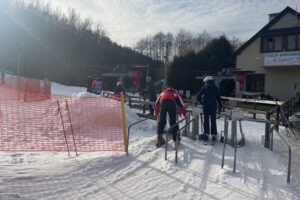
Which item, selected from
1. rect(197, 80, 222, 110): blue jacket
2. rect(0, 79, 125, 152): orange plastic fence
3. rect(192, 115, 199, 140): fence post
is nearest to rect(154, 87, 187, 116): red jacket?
rect(192, 115, 199, 140): fence post

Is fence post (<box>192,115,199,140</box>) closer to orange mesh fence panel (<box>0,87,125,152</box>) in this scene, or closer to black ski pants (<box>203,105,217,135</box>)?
black ski pants (<box>203,105,217,135</box>)

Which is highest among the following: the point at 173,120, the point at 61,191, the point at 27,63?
the point at 27,63

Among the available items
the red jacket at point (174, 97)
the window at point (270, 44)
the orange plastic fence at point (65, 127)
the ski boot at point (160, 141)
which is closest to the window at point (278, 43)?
the window at point (270, 44)

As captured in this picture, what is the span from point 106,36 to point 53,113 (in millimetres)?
54530

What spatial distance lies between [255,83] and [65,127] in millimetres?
24785

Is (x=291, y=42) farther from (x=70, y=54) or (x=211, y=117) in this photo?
(x=70, y=54)

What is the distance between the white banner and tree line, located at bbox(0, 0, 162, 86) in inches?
877

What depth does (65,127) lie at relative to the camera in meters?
11.9

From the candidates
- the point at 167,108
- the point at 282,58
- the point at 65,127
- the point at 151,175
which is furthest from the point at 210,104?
the point at 282,58

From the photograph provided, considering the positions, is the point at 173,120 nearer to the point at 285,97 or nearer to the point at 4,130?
the point at 4,130

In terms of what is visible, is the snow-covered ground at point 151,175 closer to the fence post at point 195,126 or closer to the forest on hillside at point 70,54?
the fence post at point 195,126

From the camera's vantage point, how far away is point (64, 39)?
55.0m

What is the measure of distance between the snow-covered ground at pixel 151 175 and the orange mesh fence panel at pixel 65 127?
3.44 feet

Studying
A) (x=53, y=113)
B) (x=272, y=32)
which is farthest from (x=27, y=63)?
(x=53, y=113)
